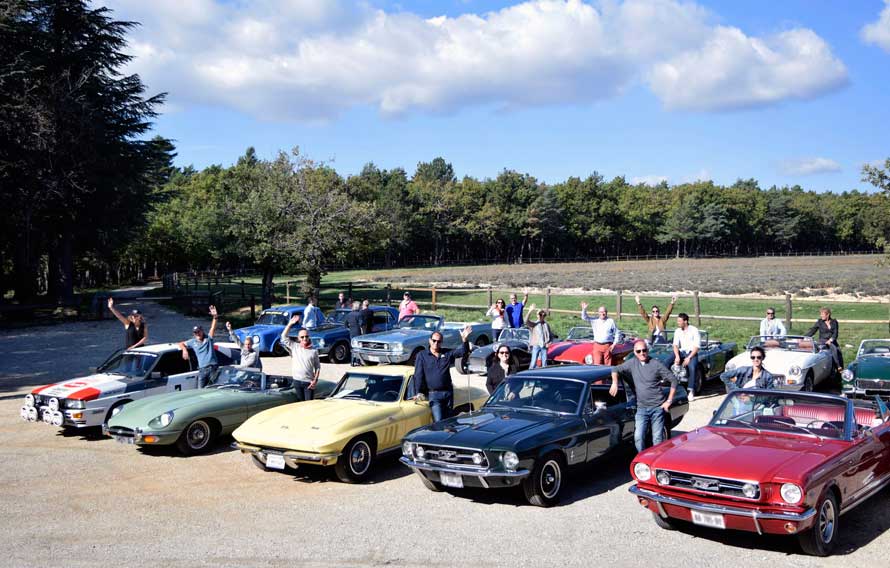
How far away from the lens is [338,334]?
2014 cm

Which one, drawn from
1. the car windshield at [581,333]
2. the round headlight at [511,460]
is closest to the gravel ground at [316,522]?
the round headlight at [511,460]

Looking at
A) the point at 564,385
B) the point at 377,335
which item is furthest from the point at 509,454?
the point at 377,335

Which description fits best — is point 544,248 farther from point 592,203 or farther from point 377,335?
point 377,335

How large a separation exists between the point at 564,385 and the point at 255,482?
3.97 meters

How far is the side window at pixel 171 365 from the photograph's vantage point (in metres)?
12.2

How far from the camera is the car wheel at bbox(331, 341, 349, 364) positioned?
65.6 feet

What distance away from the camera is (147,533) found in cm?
720

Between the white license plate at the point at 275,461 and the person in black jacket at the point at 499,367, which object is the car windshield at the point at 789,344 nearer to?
the person in black jacket at the point at 499,367

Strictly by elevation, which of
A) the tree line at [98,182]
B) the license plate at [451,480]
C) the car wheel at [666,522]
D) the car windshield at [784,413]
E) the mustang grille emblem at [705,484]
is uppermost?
the tree line at [98,182]

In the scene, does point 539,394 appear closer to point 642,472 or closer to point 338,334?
point 642,472

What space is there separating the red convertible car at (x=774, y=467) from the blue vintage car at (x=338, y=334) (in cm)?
1331

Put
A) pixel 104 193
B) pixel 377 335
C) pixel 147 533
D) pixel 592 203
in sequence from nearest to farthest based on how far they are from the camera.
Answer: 1. pixel 147 533
2. pixel 377 335
3. pixel 104 193
4. pixel 592 203

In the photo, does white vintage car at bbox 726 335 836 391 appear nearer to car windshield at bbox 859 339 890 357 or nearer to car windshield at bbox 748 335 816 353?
car windshield at bbox 748 335 816 353

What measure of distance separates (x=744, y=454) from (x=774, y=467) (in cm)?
41
